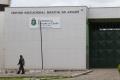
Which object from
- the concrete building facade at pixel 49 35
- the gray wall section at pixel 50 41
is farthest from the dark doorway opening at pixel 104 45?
the gray wall section at pixel 50 41

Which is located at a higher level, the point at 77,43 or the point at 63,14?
the point at 63,14

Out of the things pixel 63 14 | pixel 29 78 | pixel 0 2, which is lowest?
pixel 29 78

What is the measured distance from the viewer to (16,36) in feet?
140

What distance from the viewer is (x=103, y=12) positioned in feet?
142

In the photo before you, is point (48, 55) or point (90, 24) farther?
point (90, 24)

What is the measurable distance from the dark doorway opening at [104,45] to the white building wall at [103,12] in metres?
2.23

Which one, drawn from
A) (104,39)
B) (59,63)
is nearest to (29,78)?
(59,63)

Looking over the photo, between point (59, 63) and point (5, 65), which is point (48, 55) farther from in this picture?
point (5, 65)

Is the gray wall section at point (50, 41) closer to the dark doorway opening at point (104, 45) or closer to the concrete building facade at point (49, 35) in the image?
the concrete building facade at point (49, 35)

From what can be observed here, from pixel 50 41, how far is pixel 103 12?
550 cm

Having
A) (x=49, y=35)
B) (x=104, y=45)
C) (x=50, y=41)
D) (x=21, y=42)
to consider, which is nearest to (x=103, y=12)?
(x=104, y=45)

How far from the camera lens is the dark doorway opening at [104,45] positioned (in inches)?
1770

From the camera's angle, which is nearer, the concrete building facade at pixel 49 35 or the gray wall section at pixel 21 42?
the concrete building facade at pixel 49 35

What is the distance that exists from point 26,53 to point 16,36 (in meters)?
1.76
